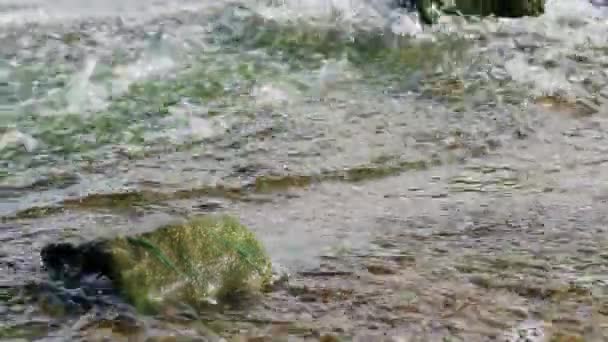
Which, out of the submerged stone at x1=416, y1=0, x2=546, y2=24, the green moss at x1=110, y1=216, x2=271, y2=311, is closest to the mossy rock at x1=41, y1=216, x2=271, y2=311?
the green moss at x1=110, y1=216, x2=271, y2=311

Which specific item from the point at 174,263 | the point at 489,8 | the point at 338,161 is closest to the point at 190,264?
the point at 174,263

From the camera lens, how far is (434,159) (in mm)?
4137

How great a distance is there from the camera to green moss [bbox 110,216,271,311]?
2.74 m

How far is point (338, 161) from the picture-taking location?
13.6 ft

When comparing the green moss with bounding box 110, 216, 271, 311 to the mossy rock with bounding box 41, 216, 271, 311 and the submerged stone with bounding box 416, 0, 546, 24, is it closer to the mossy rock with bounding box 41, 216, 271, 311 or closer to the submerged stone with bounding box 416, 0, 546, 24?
the mossy rock with bounding box 41, 216, 271, 311

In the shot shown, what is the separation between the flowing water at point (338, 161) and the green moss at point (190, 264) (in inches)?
3.2

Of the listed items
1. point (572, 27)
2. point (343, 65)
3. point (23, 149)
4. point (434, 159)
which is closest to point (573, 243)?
point (434, 159)

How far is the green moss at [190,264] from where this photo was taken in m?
2.74

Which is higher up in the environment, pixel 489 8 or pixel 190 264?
A: pixel 489 8

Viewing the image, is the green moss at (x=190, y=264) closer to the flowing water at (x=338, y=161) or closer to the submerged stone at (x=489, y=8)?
the flowing water at (x=338, y=161)

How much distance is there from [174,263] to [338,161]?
145 cm

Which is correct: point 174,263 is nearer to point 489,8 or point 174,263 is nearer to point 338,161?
point 338,161

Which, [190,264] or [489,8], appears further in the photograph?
[489,8]

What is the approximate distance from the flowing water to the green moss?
0.08 m
